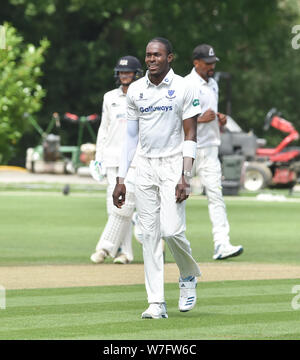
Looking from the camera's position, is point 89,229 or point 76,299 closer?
point 76,299

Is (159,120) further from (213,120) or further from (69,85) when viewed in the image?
(69,85)

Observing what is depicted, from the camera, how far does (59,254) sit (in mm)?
16375

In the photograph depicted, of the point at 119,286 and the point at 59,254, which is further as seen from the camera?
the point at 59,254

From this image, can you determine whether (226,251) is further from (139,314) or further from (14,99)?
(14,99)

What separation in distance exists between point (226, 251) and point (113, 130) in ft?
7.06

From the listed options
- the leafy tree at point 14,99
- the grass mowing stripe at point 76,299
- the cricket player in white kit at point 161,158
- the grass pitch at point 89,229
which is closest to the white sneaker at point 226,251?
the grass pitch at point 89,229

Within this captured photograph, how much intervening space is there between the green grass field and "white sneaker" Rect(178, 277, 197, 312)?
86mm

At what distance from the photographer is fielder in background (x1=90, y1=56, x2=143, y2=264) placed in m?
14.6

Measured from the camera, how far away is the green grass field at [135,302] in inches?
356

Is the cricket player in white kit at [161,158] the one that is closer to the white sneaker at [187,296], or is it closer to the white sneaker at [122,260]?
the white sneaker at [187,296]

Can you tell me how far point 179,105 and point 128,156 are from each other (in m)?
0.65

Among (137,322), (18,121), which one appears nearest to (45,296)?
(137,322)

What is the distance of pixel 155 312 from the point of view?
9852 mm

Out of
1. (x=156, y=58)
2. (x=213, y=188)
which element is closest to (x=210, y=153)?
(x=213, y=188)
